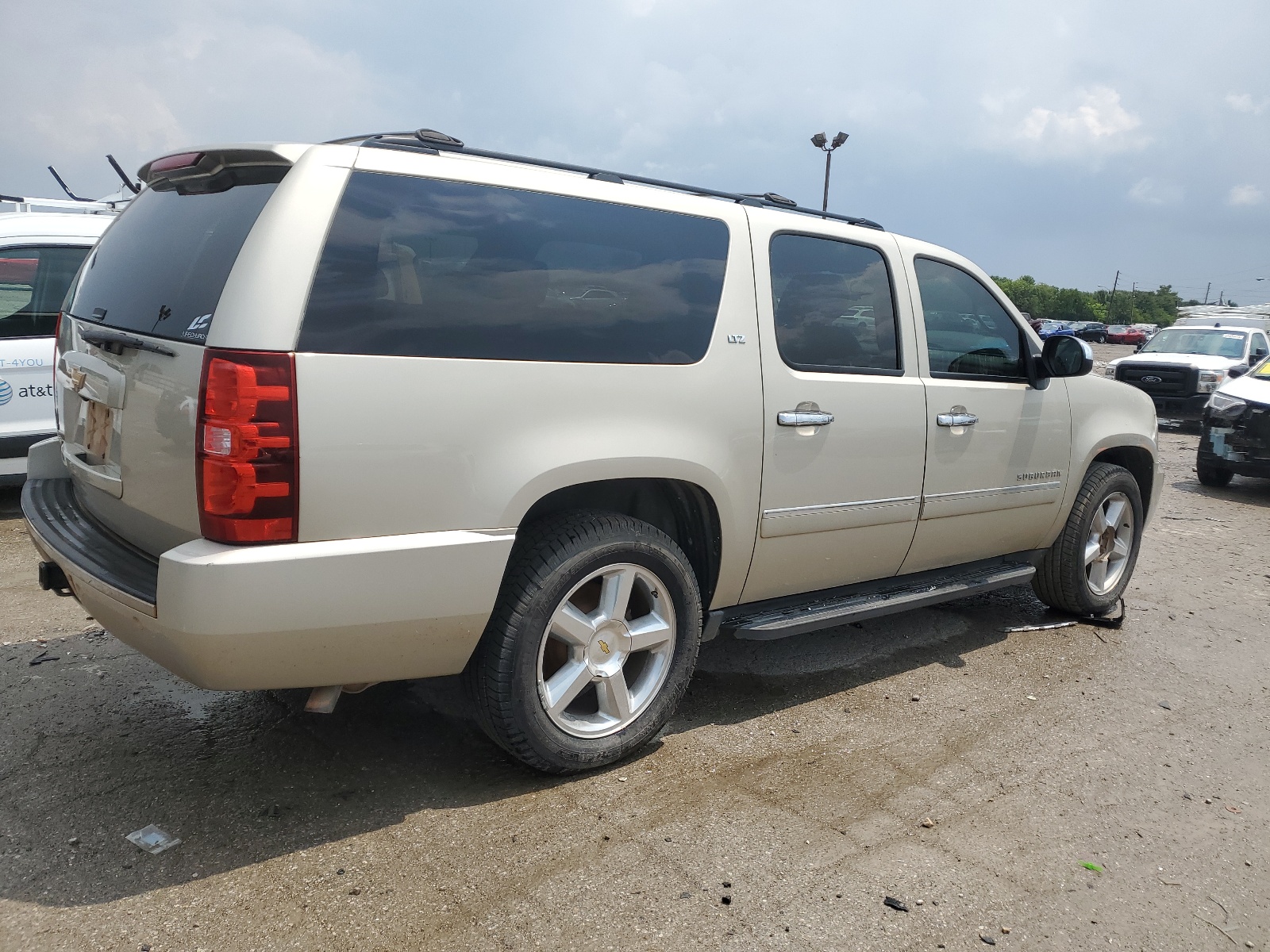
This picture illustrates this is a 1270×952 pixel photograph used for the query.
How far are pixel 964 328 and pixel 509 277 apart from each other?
238 centimetres

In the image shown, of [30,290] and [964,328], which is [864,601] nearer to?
[964,328]

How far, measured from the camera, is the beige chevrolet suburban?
101 inches

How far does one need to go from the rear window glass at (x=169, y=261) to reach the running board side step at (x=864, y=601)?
79.8 inches

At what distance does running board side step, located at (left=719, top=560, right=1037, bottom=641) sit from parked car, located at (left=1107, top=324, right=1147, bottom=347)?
65152mm

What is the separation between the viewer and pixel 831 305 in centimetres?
388

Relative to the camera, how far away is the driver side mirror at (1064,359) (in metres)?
4.59

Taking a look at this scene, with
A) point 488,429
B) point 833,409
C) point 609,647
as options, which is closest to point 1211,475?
point 833,409

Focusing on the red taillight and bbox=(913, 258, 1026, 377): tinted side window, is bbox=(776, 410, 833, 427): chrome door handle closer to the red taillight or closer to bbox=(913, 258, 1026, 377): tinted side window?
bbox=(913, 258, 1026, 377): tinted side window

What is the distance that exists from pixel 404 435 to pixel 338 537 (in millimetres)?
318

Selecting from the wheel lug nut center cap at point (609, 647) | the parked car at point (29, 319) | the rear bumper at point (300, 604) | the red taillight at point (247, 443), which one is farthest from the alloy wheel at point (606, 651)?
the parked car at point (29, 319)

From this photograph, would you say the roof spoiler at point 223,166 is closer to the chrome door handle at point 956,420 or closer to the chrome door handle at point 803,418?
the chrome door handle at point 803,418

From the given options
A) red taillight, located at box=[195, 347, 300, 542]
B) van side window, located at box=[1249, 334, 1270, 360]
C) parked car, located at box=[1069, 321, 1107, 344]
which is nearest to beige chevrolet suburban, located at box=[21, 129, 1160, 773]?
red taillight, located at box=[195, 347, 300, 542]

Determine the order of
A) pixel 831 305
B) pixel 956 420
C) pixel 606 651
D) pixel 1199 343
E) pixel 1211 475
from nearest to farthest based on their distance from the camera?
pixel 606 651, pixel 831 305, pixel 956 420, pixel 1211 475, pixel 1199 343

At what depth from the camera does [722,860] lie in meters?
→ 2.82
